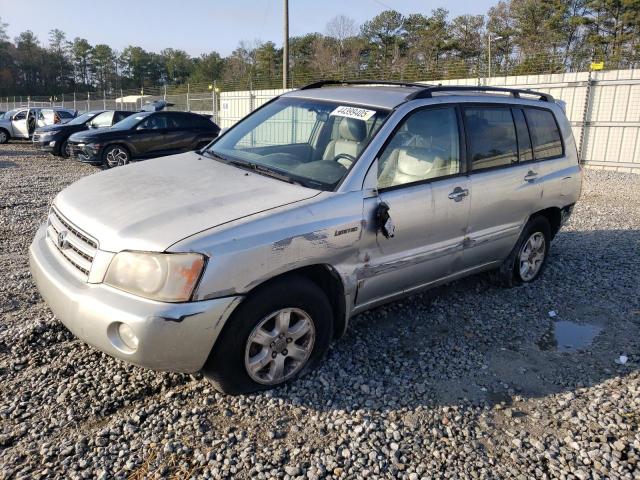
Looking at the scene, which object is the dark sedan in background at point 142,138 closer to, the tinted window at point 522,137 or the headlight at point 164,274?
the tinted window at point 522,137

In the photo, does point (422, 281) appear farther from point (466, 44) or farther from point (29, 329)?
point (466, 44)

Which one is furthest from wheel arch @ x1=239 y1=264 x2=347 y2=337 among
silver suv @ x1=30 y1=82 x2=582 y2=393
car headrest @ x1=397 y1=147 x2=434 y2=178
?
car headrest @ x1=397 y1=147 x2=434 y2=178

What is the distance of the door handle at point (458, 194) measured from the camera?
3.76 metres

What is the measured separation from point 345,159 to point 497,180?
150 centimetres

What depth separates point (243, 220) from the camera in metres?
2.75

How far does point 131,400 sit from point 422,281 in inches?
84.3

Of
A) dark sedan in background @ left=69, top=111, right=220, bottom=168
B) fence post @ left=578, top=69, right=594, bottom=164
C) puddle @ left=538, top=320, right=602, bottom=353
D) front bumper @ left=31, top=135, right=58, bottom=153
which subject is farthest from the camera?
front bumper @ left=31, top=135, right=58, bottom=153

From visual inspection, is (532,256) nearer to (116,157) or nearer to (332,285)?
(332,285)

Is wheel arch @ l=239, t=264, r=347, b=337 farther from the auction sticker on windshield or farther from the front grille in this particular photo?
the auction sticker on windshield

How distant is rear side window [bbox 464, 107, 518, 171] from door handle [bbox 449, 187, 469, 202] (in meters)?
0.25

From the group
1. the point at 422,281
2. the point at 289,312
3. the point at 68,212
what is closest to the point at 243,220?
the point at 289,312

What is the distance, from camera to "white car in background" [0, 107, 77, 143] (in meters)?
19.9

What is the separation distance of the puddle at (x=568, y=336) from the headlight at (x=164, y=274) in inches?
109

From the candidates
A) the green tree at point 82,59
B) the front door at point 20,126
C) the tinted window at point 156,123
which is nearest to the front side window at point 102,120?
the tinted window at point 156,123
